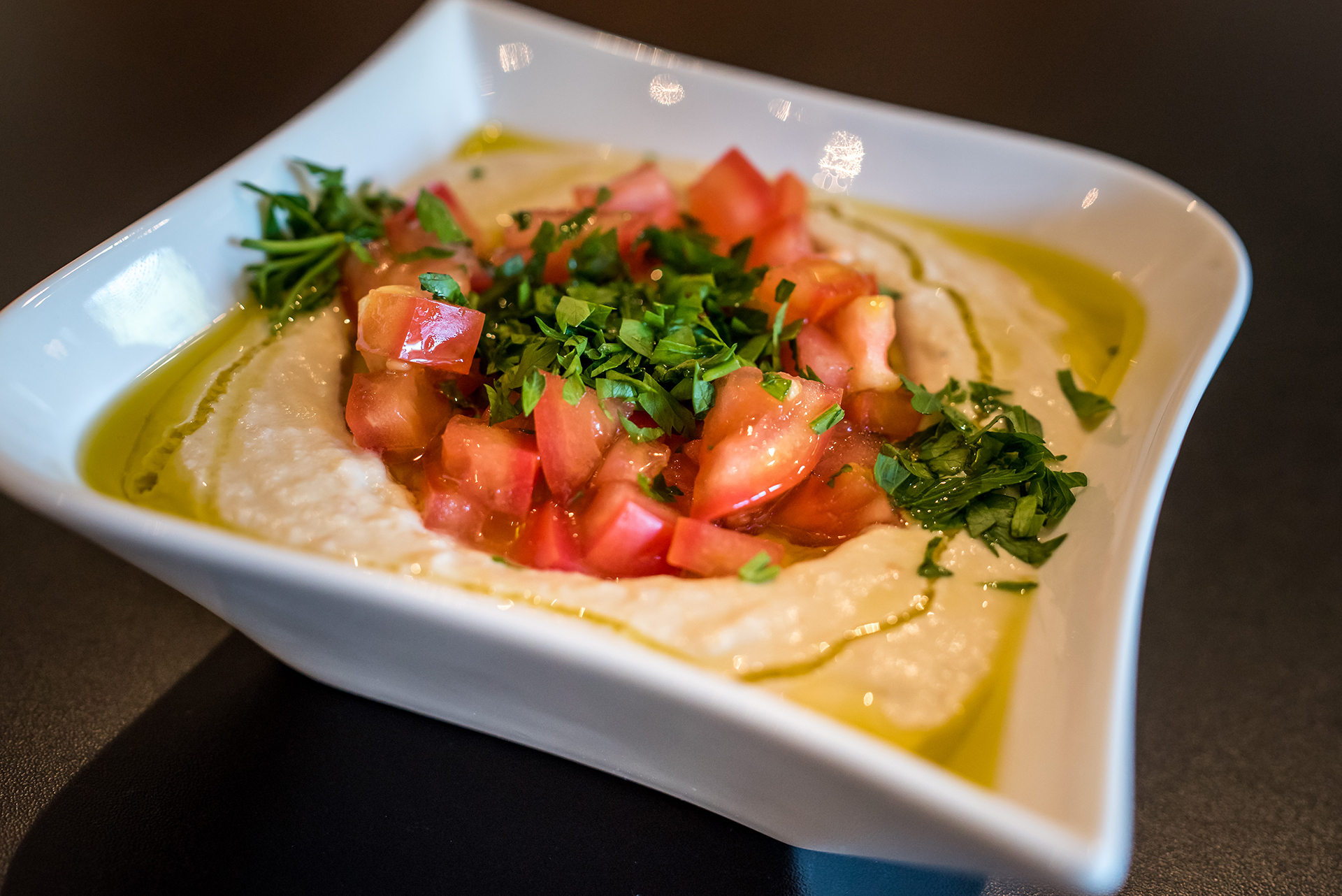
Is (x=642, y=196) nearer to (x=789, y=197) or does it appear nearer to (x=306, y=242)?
(x=789, y=197)

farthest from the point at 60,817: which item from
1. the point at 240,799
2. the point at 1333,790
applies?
the point at 1333,790

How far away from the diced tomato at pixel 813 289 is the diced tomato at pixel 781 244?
0.54 ft

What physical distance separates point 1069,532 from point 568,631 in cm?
103

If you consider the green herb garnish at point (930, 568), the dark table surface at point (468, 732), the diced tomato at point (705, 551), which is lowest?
the dark table surface at point (468, 732)

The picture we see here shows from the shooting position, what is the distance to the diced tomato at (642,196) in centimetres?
252

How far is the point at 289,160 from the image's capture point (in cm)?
233

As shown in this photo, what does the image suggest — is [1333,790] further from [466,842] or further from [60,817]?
[60,817]

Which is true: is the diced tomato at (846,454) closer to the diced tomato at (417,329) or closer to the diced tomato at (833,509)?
the diced tomato at (833,509)

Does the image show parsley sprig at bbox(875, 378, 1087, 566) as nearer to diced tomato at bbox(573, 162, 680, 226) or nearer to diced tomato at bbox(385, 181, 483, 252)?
diced tomato at bbox(573, 162, 680, 226)

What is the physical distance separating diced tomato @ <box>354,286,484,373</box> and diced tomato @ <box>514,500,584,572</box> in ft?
1.26

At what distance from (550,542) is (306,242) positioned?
113cm

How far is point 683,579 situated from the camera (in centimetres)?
165

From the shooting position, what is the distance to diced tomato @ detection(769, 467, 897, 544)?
69.3 inches

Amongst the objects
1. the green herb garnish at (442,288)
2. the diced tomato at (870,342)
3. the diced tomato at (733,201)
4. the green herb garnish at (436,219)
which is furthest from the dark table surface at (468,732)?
the diced tomato at (733,201)
